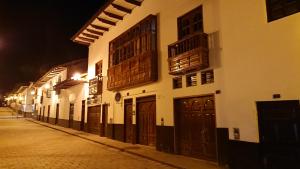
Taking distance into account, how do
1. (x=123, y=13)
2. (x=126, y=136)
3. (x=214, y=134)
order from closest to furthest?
1. (x=214, y=134)
2. (x=126, y=136)
3. (x=123, y=13)

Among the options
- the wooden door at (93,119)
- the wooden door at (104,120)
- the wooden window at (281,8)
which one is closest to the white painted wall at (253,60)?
the wooden window at (281,8)

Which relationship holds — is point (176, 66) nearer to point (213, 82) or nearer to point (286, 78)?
point (213, 82)

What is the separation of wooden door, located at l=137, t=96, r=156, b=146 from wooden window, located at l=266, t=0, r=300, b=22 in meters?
6.95


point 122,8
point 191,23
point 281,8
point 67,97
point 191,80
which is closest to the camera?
point 281,8

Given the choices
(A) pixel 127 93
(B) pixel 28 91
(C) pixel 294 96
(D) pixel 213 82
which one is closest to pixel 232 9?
(D) pixel 213 82

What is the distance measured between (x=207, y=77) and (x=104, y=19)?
992 cm

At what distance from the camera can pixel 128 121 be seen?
47.8 feet

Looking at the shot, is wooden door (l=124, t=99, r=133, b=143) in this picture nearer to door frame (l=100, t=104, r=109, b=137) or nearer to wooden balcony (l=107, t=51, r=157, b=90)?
wooden balcony (l=107, t=51, r=157, b=90)

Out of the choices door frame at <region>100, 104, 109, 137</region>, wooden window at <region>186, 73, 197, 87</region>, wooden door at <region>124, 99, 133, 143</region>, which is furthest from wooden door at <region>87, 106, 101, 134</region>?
wooden window at <region>186, 73, 197, 87</region>

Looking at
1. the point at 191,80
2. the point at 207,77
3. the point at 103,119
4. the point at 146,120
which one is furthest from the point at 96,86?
the point at 207,77

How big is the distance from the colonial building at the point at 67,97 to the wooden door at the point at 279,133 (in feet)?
55.3

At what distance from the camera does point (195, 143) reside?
31.8 ft

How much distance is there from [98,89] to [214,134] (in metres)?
10.8

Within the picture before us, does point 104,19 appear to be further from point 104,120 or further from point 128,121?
point 128,121
